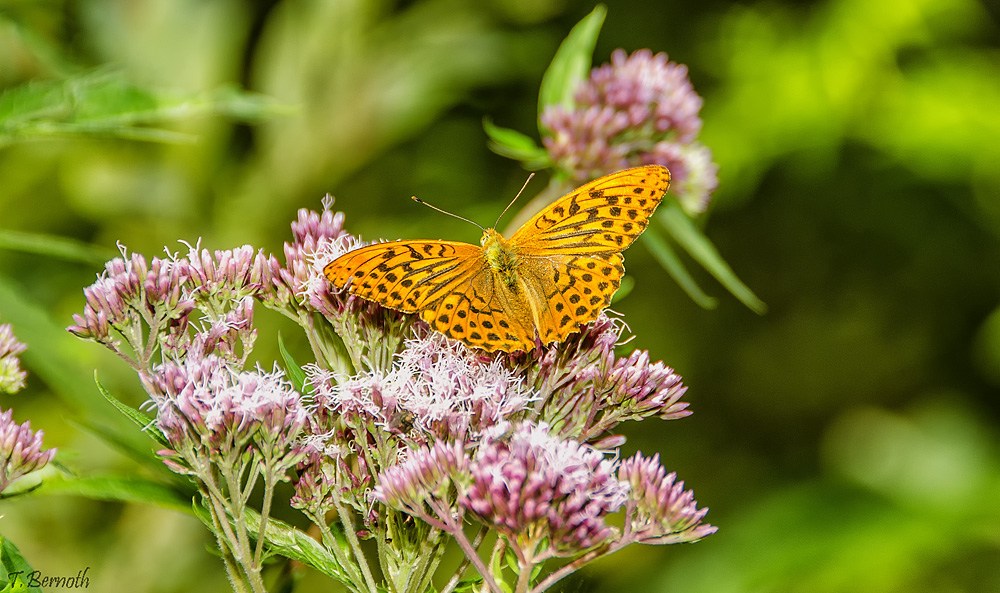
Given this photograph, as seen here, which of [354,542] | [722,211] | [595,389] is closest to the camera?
[354,542]

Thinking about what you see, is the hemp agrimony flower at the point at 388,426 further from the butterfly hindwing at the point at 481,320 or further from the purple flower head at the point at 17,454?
the purple flower head at the point at 17,454

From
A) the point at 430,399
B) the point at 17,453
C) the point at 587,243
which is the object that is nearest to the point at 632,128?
the point at 587,243

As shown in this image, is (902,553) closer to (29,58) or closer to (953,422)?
(953,422)

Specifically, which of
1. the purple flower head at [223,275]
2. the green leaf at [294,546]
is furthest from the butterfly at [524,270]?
the green leaf at [294,546]

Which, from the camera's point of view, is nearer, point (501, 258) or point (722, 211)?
point (501, 258)

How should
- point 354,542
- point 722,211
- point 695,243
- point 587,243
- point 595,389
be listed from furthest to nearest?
point 722,211 → point 695,243 → point 587,243 → point 595,389 → point 354,542

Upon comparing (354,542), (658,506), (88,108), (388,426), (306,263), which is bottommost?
(658,506)

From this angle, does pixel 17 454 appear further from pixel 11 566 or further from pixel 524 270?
pixel 524 270
